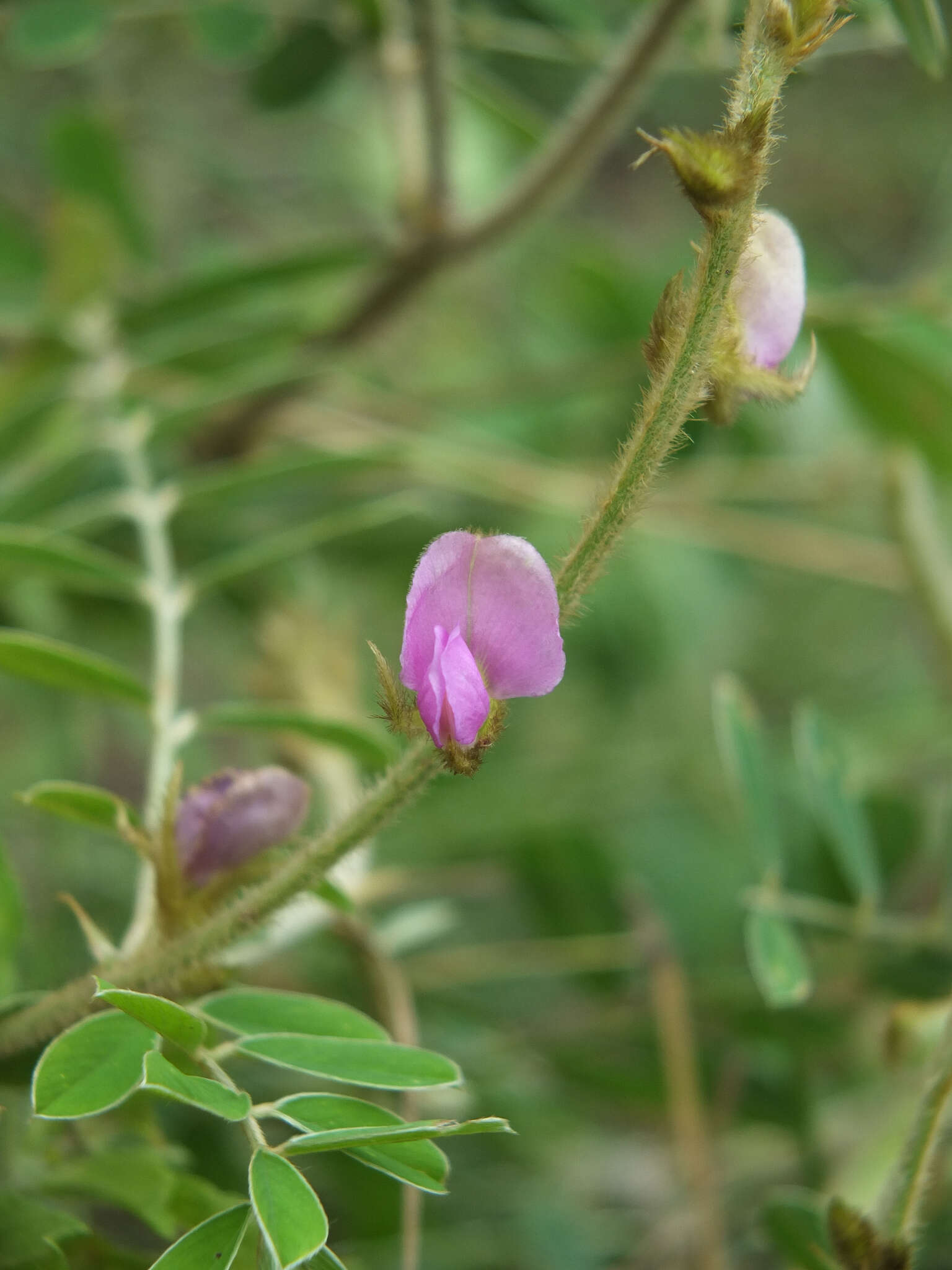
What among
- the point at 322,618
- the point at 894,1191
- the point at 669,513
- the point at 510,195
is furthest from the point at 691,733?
the point at 894,1191

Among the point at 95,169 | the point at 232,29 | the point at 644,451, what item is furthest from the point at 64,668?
the point at 95,169

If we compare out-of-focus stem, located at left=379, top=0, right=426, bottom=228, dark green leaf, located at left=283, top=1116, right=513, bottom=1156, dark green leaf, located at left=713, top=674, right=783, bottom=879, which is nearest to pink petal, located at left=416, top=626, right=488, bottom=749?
dark green leaf, located at left=283, top=1116, right=513, bottom=1156

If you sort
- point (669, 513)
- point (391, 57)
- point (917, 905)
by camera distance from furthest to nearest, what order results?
point (669, 513) → point (917, 905) → point (391, 57)

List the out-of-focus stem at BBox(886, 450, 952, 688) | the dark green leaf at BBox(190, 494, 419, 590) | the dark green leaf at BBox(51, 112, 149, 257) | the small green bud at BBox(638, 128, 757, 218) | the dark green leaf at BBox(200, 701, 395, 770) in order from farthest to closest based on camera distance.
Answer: the dark green leaf at BBox(51, 112, 149, 257) < the out-of-focus stem at BBox(886, 450, 952, 688) < the dark green leaf at BBox(190, 494, 419, 590) < the dark green leaf at BBox(200, 701, 395, 770) < the small green bud at BBox(638, 128, 757, 218)

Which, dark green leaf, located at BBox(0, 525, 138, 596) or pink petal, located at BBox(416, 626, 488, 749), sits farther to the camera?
dark green leaf, located at BBox(0, 525, 138, 596)

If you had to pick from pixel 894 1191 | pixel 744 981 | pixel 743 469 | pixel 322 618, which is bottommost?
pixel 894 1191

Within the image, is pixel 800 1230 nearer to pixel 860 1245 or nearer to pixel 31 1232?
pixel 860 1245

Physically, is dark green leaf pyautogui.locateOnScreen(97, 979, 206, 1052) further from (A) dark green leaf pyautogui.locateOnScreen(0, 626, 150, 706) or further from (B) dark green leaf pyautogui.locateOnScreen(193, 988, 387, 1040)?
(A) dark green leaf pyautogui.locateOnScreen(0, 626, 150, 706)

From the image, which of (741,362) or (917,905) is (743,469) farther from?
(741,362)

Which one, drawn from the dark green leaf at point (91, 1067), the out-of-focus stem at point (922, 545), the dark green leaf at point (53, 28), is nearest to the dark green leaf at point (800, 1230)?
the dark green leaf at point (91, 1067)
